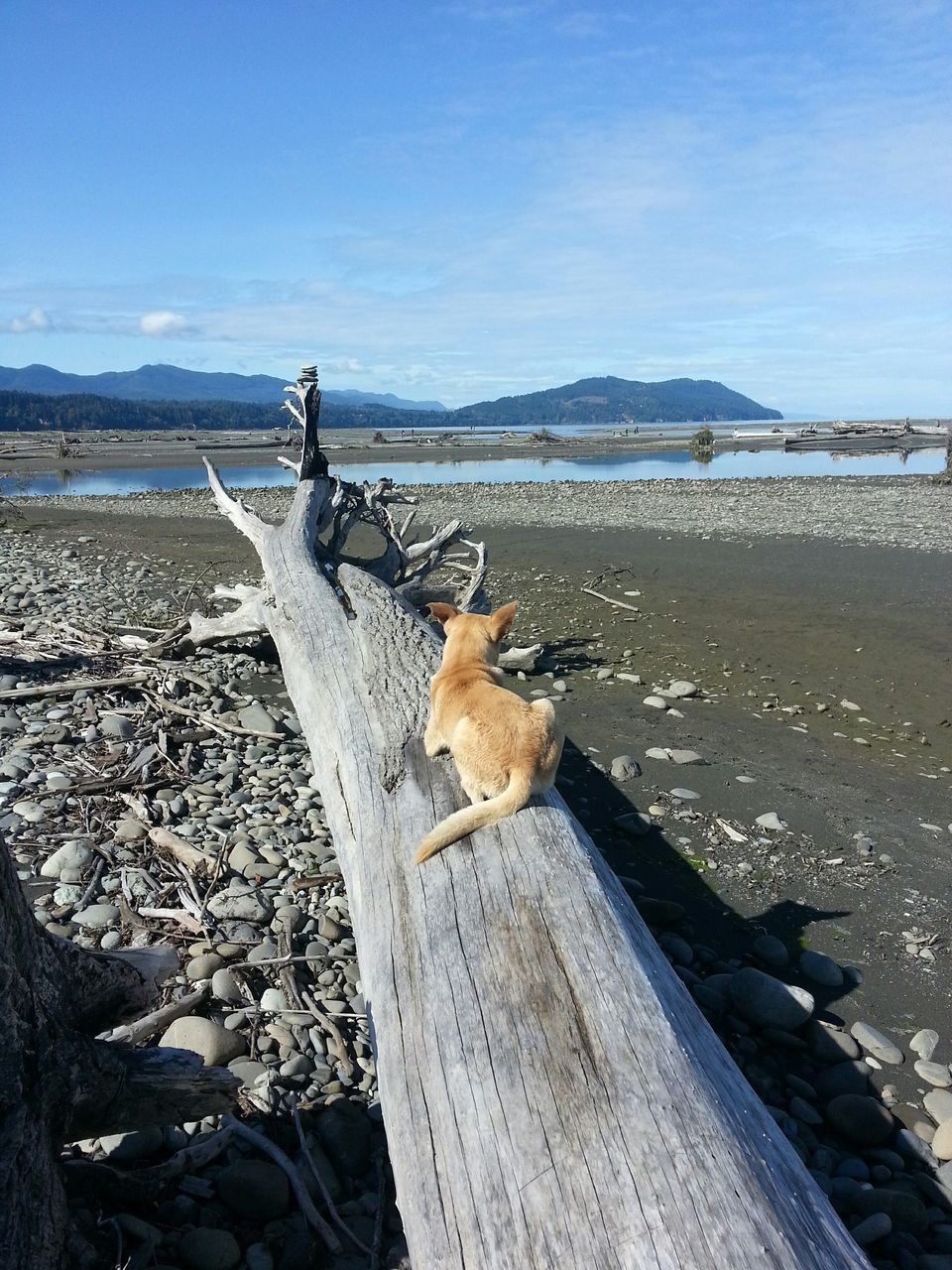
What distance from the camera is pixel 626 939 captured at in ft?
10.5

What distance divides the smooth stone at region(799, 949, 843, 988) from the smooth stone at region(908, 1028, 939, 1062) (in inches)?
20.1

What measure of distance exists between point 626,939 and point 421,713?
250 cm

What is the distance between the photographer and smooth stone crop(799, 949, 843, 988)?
4996 millimetres

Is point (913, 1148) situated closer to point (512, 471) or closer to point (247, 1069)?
point (247, 1069)

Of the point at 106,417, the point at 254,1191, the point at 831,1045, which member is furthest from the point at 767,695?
the point at 106,417

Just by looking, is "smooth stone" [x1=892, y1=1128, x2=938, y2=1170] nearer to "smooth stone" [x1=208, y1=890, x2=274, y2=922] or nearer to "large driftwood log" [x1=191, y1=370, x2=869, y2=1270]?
"large driftwood log" [x1=191, y1=370, x2=869, y2=1270]

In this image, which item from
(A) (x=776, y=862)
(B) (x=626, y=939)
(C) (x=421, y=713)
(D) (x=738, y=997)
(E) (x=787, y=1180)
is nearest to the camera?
(E) (x=787, y=1180)

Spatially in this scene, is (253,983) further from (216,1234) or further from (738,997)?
(738,997)

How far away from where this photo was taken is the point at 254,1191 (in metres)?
3.11

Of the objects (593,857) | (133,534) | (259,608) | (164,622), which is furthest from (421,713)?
(133,534)

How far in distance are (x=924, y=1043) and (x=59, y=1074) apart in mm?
4332

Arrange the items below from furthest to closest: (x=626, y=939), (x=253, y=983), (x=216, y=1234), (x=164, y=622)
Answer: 1. (x=164, y=622)
2. (x=253, y=983)
3. (x=626, y=939)
4. (x=216, y=1234)

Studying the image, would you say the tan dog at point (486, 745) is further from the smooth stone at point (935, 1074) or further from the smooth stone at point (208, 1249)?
the smooth stone at point (935, 1074)

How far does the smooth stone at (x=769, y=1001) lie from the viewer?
181 inches
